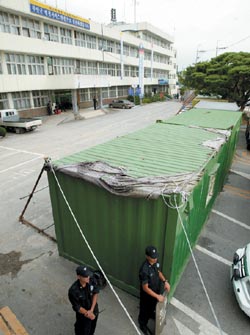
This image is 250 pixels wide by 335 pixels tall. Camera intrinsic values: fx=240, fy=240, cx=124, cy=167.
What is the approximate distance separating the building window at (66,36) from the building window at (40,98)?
20.6 ft

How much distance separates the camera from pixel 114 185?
3.84 meters

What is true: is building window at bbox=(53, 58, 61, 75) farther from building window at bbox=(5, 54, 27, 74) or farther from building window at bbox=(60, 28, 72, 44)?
building window at bbox=(5, 54, 27, 74)

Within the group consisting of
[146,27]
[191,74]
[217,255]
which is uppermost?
[146,27]

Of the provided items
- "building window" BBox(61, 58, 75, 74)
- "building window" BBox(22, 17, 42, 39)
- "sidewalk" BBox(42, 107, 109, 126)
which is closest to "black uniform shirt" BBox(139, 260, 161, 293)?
"sidewalk" BBox(42, 107, 109, 126)

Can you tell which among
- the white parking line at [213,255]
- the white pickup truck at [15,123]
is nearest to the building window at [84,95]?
the white pickup truck at [15,123]

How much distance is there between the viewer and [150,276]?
3590mm

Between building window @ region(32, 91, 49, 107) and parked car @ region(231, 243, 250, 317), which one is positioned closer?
parked car @ region(231, 243, 250, 317)

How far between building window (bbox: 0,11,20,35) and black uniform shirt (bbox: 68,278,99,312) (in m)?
24.0

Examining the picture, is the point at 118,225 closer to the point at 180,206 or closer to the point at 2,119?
the point at 180,206

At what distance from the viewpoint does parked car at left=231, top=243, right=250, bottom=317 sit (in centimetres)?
402

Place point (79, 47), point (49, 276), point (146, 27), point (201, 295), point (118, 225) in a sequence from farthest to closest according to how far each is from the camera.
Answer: point (146, 27) → point (79, 47) → point (49, 276) → point (201, 295) → point (118, 225)

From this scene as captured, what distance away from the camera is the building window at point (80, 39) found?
29.4 metres

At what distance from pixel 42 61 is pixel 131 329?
27.1 m

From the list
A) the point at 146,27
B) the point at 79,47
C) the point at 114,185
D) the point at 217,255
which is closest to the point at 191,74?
the point at 79,47
